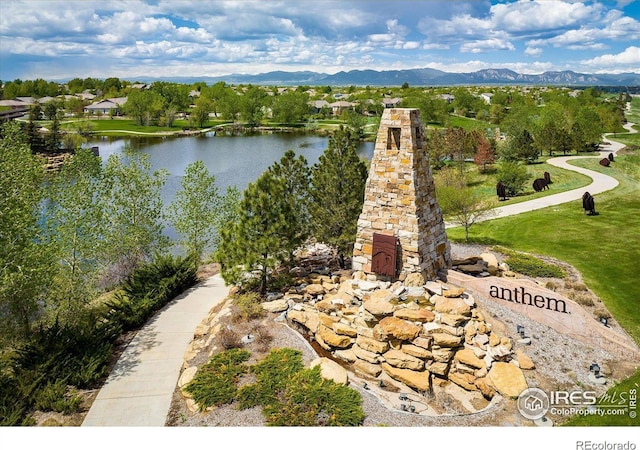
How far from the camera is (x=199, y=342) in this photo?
12.6 m

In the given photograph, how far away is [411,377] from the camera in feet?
34.6

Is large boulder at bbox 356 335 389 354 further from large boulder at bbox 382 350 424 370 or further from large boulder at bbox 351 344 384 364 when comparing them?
large boulder at bbox 382 350 424 370

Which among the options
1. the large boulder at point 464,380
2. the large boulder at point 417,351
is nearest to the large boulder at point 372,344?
the large boulder at point 417,351

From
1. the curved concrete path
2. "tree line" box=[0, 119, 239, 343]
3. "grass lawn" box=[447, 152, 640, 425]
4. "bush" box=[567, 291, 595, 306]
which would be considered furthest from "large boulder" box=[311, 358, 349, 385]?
the curved concrete path

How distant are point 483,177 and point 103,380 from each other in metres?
37.6

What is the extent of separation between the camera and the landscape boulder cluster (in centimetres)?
1047

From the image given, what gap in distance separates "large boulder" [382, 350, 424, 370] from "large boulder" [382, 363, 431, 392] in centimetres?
10

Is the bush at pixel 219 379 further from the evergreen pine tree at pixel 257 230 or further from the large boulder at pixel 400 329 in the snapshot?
the large boulder at pixel 400 329

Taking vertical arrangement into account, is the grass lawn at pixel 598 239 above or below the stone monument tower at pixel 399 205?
below

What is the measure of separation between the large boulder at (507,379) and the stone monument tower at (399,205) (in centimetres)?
338

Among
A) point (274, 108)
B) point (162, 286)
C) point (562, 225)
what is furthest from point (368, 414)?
point (274, 108)

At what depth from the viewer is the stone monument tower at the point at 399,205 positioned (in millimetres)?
12281

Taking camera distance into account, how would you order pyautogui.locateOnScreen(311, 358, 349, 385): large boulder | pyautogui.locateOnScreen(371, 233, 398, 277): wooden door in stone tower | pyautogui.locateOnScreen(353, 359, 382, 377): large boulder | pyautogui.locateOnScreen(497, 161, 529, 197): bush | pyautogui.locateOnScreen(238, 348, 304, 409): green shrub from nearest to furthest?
pyautogui.locateOnScreen(238, 348, 304, 409): green shrub, pyautogui.locateOnScreen(311, 358, 349, 385): large boulder, pyautogui.locateOnScreen(353, 359, 382, 377): large boulder, pyautogui.locateOnScreen(371, 233, 398, 277): wooden door in stone tower, pyautogui.locateOnScreen(497, 161, 529, 197): bush

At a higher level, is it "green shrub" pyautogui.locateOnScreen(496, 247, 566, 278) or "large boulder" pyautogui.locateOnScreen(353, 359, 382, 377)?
"green shrub" pyautogui.locateOnScreen(496, 247, 566, 278)
